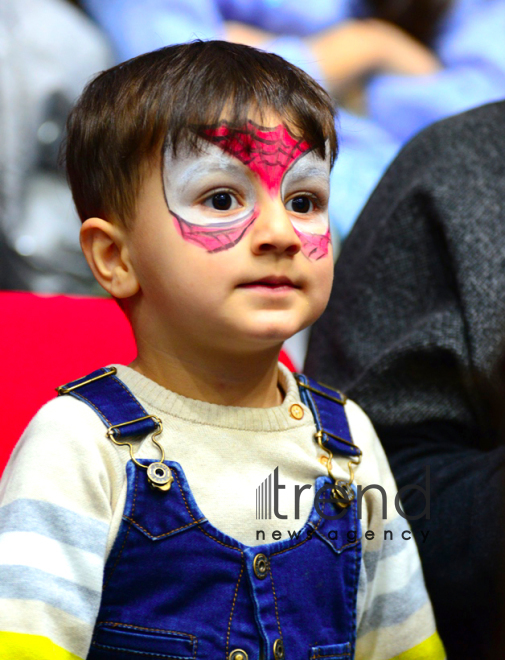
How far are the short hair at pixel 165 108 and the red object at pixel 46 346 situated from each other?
9.1 inches

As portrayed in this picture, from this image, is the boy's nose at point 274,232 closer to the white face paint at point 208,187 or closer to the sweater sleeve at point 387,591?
the white face paint at point 208,187

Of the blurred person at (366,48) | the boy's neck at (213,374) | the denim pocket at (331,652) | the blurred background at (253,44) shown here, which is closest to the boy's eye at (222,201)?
the boy's neck at (213,374)

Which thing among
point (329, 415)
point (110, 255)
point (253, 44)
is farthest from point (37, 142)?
point (329, 415)

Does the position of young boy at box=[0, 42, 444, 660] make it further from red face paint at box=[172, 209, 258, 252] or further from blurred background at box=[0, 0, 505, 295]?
blurred background at box=[0, 0, 505, 295]

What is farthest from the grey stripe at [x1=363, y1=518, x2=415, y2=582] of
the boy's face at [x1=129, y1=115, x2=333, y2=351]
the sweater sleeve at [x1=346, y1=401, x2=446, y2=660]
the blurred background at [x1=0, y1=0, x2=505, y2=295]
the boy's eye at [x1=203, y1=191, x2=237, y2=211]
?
the blurred background at [x1=0, y1=0, x2=505, y2=295]

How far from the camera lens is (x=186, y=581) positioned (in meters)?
0.64

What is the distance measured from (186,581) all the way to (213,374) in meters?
0.17

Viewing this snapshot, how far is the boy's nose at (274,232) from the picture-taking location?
25.1 inches

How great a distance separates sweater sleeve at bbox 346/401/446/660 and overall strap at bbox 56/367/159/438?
0.23 metres

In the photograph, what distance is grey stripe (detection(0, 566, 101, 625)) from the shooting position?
58cm

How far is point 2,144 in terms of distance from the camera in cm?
128

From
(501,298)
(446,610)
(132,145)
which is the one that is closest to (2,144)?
(132,145)

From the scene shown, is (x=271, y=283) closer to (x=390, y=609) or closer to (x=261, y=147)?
(x=261, y=147)

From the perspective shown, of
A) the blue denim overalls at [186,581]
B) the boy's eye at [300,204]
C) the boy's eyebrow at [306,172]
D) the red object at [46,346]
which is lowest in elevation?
the blue denim overalls at [186,581]
